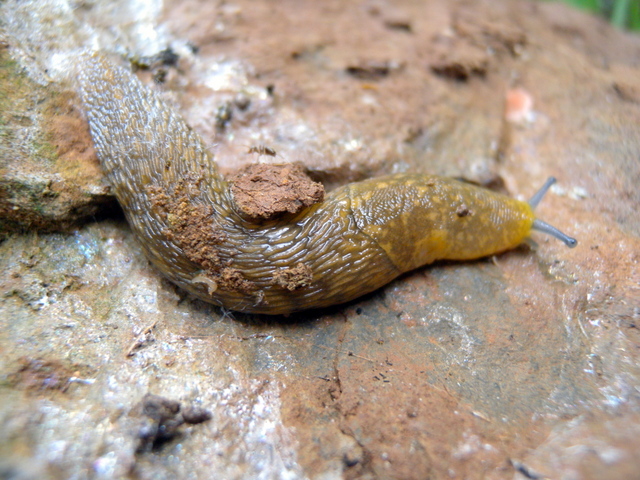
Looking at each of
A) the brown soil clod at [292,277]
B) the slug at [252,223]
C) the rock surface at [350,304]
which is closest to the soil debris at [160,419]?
the rock surface at [350,304]

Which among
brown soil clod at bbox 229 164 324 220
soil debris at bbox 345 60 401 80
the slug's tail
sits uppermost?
soil debris at bbox 345 60 401 80

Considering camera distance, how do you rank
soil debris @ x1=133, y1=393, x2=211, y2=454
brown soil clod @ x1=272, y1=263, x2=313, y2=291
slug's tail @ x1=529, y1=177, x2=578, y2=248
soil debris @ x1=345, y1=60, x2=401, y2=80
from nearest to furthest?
soil debris @ x1=133, y1=393, x2=211, y2=454 < brown soil clod @ x1=272, y1=263, x2=313, y2=291 < slug's tail @ x1=529, y1=177, x2=578, y2=248 < soil debris @ x1=345, y1=60, x2=401, y2=80

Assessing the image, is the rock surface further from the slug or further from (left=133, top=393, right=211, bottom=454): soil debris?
the slug

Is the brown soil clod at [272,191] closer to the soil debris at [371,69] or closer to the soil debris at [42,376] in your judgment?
the soil debris at [42,376]

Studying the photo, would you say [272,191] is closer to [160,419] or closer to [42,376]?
[160,419]

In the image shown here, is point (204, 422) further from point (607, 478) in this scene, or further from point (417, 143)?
point (417, 143)

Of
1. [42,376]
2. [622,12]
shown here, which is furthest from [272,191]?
[622,12]

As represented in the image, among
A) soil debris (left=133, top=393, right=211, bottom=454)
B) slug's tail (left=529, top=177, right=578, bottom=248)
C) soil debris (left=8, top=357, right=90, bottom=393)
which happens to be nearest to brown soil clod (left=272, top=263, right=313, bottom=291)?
soil debris (left=133, top=393, right=211, bottom=454)
